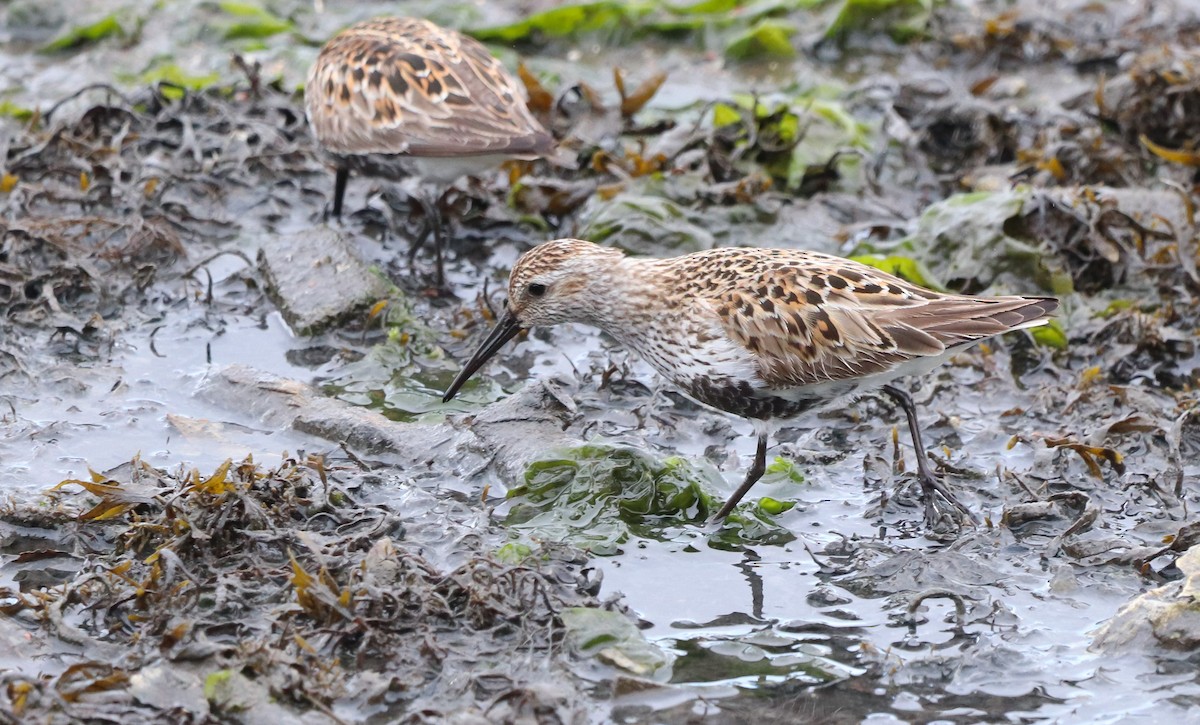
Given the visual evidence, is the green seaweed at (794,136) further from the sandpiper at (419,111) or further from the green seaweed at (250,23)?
the green seaweed at (250,23)

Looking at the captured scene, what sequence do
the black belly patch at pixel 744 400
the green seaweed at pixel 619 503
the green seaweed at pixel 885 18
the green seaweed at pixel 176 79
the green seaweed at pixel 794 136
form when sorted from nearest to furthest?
1. the black belly patch at pixel 744 400
2. the green seaweed at pixel 619 503
3. the green seaweed at pixel 794 136
4. the green seaweed at pixel 176 79
5. the green seaweed at pixel 885 18

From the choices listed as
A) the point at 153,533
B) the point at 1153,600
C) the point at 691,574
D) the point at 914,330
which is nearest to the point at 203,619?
the point at 153,533

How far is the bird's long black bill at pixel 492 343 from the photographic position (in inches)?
254

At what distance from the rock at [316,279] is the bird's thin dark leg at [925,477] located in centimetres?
314

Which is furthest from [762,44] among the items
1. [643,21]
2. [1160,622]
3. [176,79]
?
[1160,622]

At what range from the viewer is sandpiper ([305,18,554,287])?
25.8 ft

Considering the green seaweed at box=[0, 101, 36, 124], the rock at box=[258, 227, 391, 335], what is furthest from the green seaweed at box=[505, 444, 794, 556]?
the green seaweed at box=[0, 101, 36, 124]

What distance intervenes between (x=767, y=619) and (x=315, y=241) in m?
3.89

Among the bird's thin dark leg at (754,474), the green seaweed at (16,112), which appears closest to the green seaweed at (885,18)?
the green seaweed at (16,112)

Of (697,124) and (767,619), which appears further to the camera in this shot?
(697,124)

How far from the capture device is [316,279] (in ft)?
25.4

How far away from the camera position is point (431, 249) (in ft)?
28.7

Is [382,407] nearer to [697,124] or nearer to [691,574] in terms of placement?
[691,574]

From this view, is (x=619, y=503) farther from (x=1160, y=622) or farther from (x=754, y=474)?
(x=1160, y=622)
